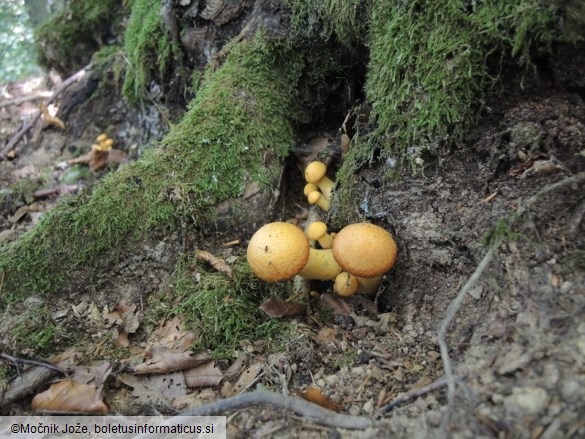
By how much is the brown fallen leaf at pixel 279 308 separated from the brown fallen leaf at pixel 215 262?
0.37m

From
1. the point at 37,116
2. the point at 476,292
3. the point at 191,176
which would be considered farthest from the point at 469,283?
the point at 37,116

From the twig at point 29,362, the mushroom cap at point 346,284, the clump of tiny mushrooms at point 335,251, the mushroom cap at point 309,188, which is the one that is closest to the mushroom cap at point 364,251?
the clump of tiny mushrooms at point 335,251

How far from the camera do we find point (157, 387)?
2.77 m

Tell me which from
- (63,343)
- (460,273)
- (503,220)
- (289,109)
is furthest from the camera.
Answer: (289,109)

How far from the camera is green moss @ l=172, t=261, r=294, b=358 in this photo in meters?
3.00

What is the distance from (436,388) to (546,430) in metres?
0.57

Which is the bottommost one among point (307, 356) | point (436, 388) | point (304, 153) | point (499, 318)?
point (307, 356)

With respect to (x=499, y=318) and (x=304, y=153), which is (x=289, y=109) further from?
(x=499, y=318)

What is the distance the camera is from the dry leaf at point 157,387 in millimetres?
2705

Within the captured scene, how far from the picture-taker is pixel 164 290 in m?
3.36

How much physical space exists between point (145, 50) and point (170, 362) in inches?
141

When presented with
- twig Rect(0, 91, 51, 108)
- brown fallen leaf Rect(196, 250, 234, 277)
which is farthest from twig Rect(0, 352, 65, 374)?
twig Rect(0, 91, 51, 108)

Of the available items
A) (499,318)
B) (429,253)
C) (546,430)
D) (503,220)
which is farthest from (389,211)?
(546,430)

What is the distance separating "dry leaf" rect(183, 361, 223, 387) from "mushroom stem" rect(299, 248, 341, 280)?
3.12 feet
